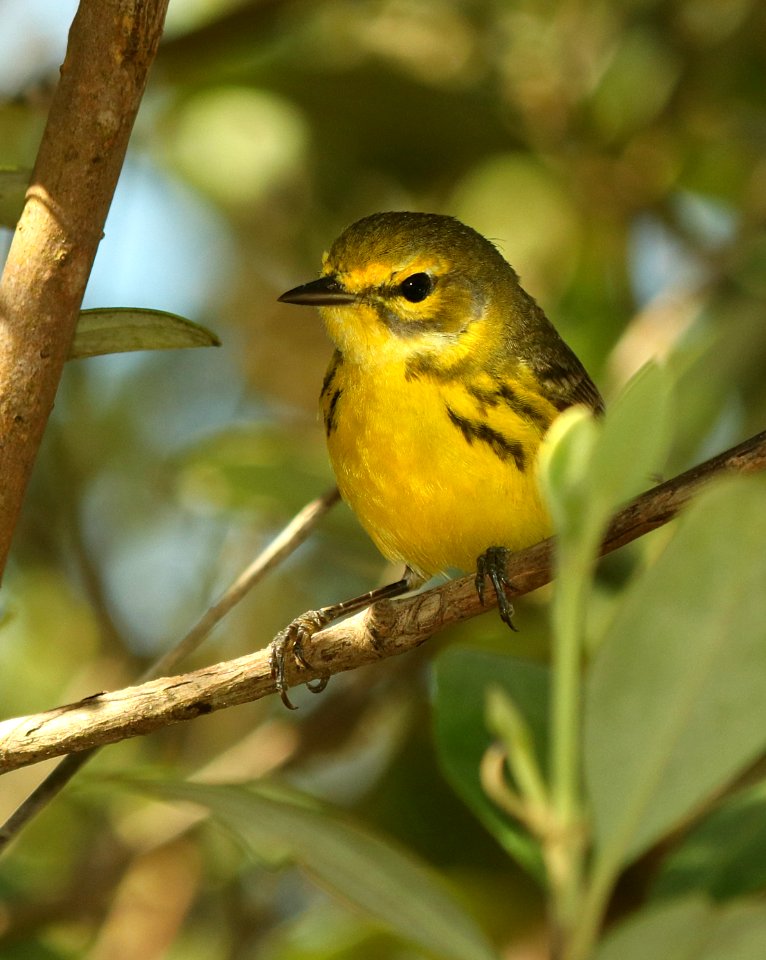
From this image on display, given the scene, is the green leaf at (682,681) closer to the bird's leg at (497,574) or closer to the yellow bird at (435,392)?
the bird's leg at (497,574)

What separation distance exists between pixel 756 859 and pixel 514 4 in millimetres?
3007

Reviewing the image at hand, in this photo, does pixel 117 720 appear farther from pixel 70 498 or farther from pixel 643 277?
pixel 643 277

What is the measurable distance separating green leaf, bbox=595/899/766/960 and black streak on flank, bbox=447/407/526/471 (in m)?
1.77

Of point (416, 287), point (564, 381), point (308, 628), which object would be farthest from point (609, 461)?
point (416, 287)

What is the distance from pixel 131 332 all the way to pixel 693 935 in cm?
120

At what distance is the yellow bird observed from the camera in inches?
115

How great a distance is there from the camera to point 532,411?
10.2 ft

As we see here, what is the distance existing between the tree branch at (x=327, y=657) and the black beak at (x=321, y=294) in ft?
4.34

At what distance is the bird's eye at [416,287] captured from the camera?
11.3ft

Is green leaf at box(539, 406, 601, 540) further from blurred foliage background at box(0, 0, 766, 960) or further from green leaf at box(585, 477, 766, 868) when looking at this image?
blurred foliage background at box(0, 0, 766, 960)

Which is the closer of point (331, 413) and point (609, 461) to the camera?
point (609, 461)

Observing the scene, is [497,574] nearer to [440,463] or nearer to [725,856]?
[440,463]

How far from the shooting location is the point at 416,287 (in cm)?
347

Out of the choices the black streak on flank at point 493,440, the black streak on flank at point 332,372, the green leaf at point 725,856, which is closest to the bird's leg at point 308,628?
the black streak on flank at point 493,440
